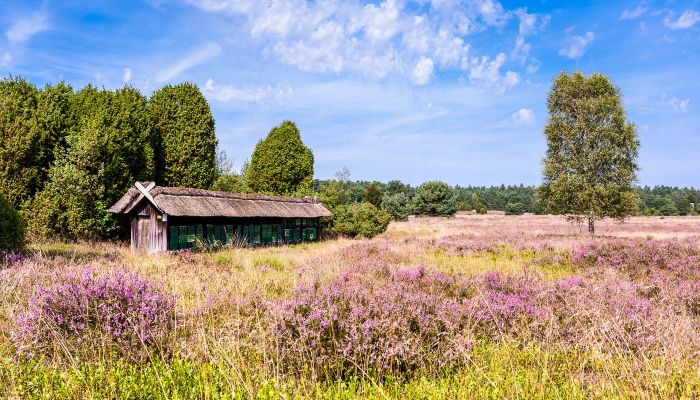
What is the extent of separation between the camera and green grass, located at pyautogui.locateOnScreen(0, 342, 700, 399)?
3652 mm

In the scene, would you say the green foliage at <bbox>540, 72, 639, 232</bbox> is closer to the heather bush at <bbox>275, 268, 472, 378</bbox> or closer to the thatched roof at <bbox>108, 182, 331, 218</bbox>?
the thatched roof at <bbox>108, 182, 331, 218</bbox>

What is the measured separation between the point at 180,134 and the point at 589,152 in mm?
26080

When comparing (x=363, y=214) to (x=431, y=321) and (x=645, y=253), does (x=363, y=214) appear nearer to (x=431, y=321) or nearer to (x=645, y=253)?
(x=645, y=253)

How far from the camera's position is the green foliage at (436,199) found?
6925cm

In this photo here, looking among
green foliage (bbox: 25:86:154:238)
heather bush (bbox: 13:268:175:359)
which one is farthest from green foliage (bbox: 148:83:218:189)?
heather bush (bbox: 13:268:175:359)

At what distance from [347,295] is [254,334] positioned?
1.17 m

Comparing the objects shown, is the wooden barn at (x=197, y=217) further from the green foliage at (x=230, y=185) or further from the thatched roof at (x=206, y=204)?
the green foliage at (x=230, y=185)

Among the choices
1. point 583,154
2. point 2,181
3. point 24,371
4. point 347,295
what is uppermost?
point 583,154

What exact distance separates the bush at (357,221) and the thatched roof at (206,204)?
5.44 metres

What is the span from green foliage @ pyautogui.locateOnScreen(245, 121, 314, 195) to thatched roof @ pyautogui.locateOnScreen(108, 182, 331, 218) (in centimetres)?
658

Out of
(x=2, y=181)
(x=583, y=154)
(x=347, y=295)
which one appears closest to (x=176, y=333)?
(x=347, y=295)

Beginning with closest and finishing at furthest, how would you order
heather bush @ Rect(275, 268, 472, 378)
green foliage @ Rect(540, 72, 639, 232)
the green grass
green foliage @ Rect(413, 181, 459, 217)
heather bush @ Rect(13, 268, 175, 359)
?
the green grass
heather bush @ Rect(275, 268, 472, 378)
heather bush @ Rect(13, 268, 175, 359)
green foliage @ Rect(540, 72, 639, 232)
green foliage @ Rect(413, 181, 459, 217)

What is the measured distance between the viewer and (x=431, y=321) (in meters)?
5.05

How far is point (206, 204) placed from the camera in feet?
69.3
